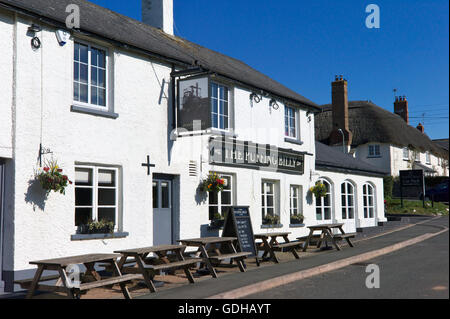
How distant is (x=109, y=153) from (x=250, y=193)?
213 inches

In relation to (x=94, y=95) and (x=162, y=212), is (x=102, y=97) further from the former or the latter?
(x=162, y=212)

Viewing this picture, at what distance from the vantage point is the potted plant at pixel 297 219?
16.6m

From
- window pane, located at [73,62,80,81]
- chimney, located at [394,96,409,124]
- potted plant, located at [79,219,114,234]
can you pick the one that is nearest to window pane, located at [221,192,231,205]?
potted plant, located at [79,219,114,234]

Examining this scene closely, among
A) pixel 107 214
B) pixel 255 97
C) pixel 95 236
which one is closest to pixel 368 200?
pixel 255 97

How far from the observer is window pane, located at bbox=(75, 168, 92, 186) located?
979cm

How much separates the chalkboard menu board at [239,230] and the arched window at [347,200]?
943 cm

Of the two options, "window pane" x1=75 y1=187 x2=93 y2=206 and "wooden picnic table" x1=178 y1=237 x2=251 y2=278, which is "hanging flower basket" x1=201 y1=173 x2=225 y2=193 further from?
"window pane" x1=75 y1=187 x2=93 y2=206

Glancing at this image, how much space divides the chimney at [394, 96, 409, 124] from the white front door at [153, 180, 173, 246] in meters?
42.7

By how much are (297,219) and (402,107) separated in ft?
124

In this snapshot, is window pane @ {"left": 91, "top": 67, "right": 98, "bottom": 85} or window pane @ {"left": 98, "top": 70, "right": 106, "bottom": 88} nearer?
window pane @ {"left": 91, "top": 67, "right": 98, "bottom": 85}

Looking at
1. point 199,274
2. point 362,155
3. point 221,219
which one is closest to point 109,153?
point 199,274

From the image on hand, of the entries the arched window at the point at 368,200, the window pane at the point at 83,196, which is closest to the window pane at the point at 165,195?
the window pane at the point at 83,196

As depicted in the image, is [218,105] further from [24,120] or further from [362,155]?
[362,155]
